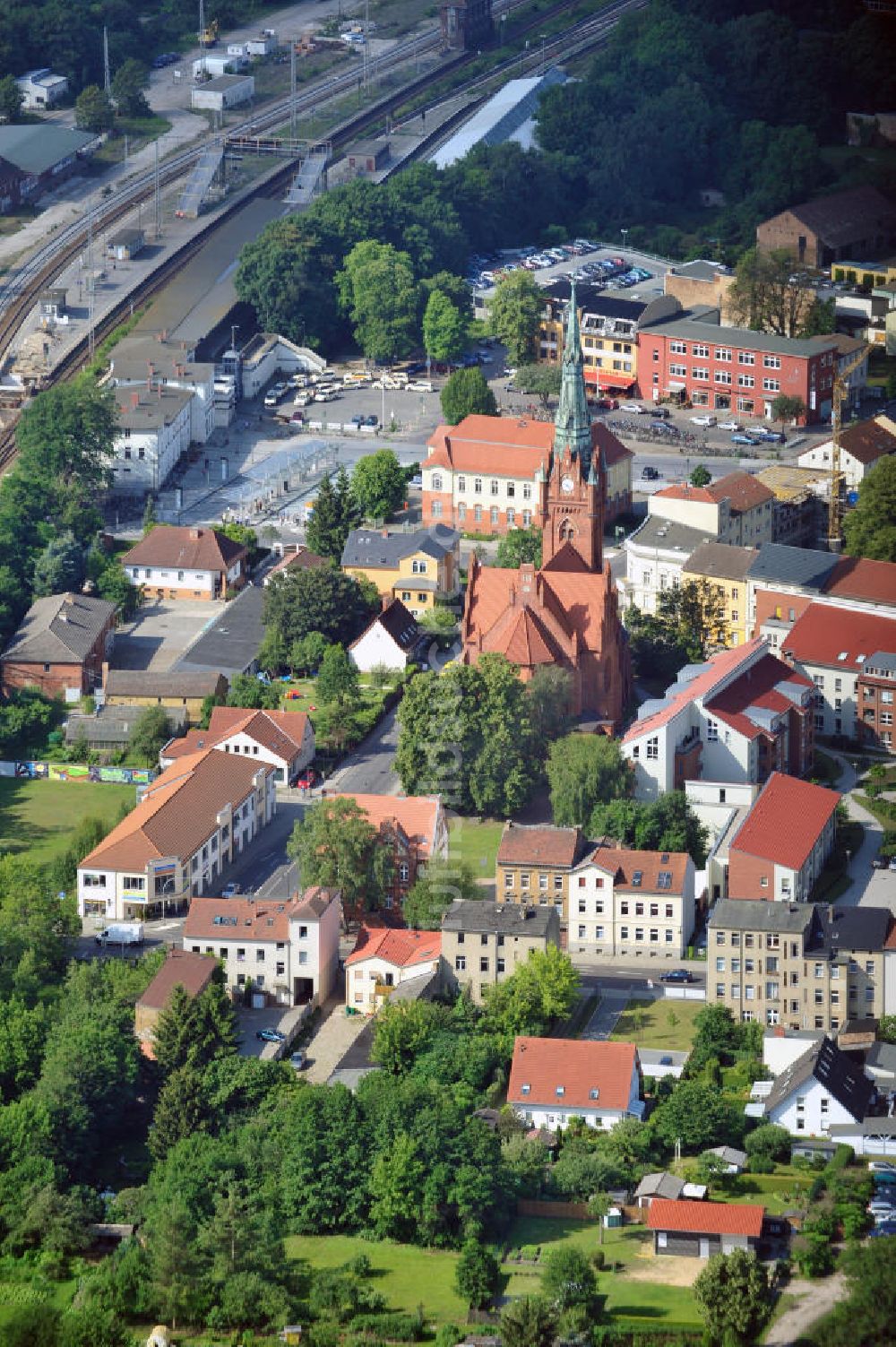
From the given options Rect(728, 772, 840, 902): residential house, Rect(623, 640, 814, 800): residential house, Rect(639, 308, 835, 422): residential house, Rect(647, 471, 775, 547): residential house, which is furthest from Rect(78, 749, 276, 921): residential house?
Rect(639, 308, 835, 422): residential house

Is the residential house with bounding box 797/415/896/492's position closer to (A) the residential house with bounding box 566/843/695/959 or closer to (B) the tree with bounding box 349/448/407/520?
(B) the tree with bounding box 349/448/407/520

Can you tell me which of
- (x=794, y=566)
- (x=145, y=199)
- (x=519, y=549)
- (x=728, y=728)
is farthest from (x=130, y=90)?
(x=728, y=728)

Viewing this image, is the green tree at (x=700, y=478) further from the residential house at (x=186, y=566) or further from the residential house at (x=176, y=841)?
the residential house at (x=176, y=841)

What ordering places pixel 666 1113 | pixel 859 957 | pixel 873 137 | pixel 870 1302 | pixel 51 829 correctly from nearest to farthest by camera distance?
pixel 870 1302, pixel 666 1113, pixel 859 957, pixel 51 829, pixel 873 137

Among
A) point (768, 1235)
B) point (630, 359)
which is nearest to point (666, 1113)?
point (768, 1235)

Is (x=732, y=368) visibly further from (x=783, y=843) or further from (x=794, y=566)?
(x=783, y=843)

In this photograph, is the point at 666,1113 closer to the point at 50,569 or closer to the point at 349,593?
the point at 349,593

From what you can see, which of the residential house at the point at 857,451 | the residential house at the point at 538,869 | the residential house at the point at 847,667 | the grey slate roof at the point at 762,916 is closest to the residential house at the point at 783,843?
the grey slate roof at the point at 762,916
